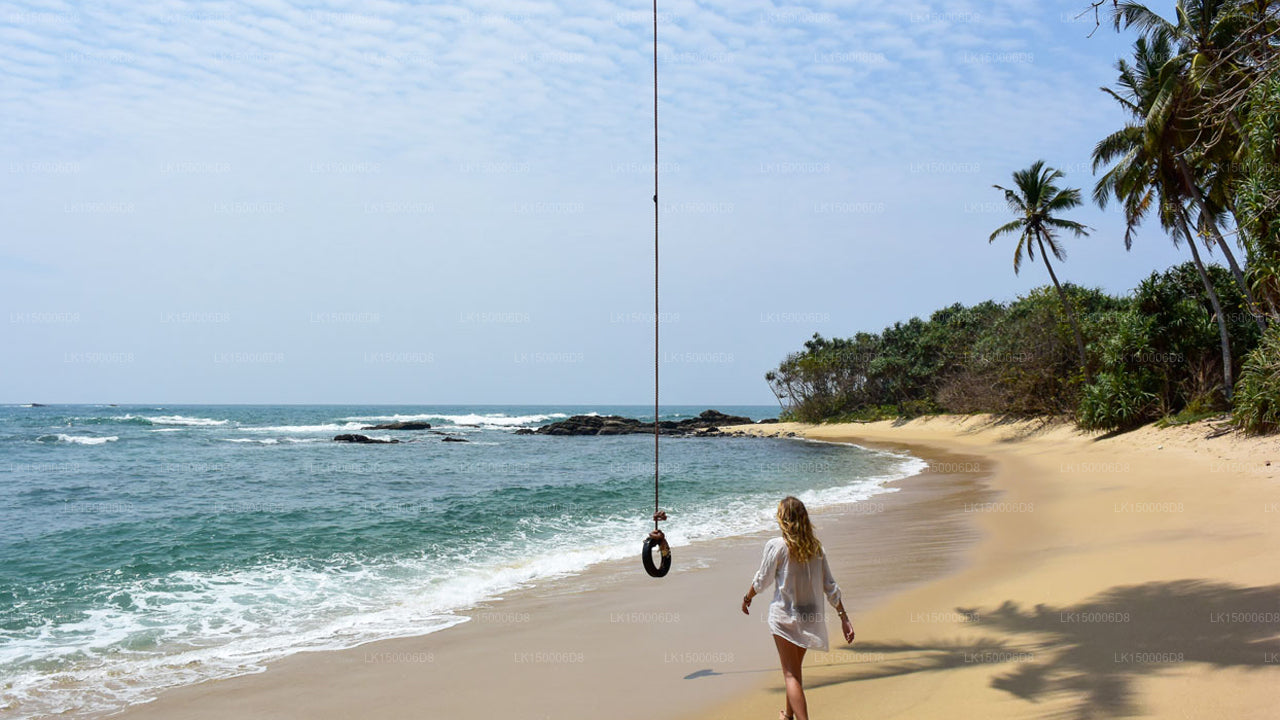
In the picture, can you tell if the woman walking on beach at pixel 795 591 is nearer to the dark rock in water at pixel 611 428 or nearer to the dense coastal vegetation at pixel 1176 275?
the dense coastal vegetation at pixel 1176 275

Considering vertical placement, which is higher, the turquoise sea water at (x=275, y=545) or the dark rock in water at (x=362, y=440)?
the turquoise sea water at (x=275, y=545)

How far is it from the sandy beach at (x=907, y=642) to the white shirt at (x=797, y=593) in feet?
2.41

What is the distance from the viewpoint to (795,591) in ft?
16.3

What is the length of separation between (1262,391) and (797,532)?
17.7m

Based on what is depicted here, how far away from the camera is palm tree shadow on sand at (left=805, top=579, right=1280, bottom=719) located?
511 centimetres

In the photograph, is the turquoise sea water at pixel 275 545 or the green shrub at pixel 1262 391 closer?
the turquoise sea water at pixel 275 545

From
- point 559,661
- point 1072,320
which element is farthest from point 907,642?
point 1072,320

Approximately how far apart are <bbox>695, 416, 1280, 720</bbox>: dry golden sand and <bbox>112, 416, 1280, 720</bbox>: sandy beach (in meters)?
0.02

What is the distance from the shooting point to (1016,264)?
33.8 m

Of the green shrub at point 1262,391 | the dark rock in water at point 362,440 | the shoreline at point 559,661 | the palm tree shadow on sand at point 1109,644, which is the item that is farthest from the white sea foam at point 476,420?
the palm tree shadow on sand at point 1109,644

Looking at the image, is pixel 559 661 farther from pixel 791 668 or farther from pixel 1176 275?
pixel 1176 275

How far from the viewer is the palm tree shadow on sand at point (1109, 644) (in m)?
5.11

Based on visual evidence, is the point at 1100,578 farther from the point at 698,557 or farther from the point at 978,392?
the point at 978,392

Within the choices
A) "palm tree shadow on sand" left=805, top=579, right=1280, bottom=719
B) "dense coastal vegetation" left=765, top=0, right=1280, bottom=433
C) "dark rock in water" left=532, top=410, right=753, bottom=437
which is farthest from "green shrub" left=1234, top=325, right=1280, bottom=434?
"dark rock in water" left=532, top=410, right=753, bottom=437
